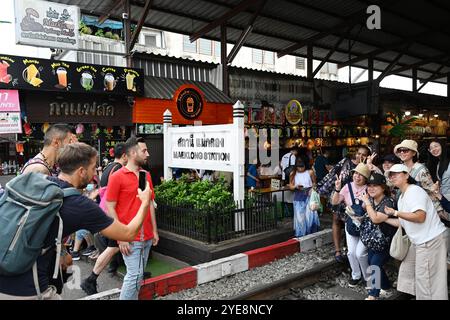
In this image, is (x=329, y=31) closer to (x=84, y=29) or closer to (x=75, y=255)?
(x=84, y=29)

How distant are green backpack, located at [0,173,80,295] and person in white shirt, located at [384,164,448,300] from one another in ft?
12.0

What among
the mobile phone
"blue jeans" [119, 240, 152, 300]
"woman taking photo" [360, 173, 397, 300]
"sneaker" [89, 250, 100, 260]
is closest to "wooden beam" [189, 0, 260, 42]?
"woman taking photo" [360, 173, 397, 300]

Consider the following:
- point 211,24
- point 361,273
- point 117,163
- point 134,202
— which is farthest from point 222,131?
point 211,24

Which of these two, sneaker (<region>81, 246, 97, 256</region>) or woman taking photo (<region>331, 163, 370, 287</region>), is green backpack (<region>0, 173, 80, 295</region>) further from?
sneaker (<region>81, 246, 97, 256</region>)

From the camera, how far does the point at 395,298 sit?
466cm

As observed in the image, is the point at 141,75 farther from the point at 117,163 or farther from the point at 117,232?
the point at 117,232

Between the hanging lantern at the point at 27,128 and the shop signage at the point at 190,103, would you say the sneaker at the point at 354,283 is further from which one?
the hanging lantern at the point at 27,128

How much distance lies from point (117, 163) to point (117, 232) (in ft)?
10.9

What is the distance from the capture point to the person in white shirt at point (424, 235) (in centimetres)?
403

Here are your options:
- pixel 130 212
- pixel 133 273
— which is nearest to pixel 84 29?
pixel 130 212

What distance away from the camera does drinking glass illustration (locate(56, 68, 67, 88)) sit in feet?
31.1

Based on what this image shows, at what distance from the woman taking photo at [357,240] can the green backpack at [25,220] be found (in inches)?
166

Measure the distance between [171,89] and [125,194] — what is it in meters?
8.47

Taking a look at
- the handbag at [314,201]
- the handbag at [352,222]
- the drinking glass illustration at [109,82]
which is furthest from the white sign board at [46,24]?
the handbag at [352,222]
